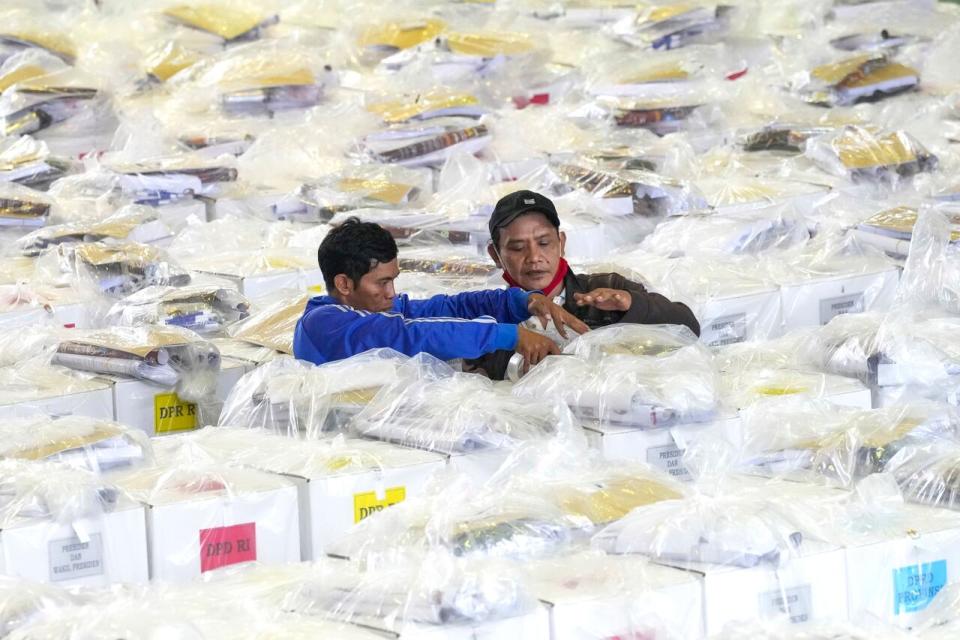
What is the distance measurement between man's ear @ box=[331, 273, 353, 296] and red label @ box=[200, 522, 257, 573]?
1132mm

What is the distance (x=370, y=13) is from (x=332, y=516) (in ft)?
18.0

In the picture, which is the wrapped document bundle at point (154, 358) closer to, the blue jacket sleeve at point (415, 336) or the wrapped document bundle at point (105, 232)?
the blue jacket sleeve at point (415, 336)

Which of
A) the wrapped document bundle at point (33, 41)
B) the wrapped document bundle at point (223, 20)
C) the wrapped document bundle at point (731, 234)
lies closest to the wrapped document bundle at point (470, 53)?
the wrapped document bundle at point (223, 20)

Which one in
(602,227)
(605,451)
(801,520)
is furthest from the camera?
(602,227)

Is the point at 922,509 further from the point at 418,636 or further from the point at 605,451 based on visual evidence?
the point at 418,636

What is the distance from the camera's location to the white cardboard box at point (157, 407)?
12.5 ft

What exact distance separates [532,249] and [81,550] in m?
1.58

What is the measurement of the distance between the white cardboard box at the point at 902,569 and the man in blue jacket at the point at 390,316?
4.21ft

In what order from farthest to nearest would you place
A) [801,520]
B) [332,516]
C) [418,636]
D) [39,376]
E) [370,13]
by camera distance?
[370,13], [39,376], [332,516], [801,520], [418,636]

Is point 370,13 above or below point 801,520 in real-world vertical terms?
above

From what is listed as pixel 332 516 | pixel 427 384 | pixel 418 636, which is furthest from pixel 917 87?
pixel 418 636

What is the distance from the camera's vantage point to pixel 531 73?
7.57 m

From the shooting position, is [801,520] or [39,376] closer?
[801,520]

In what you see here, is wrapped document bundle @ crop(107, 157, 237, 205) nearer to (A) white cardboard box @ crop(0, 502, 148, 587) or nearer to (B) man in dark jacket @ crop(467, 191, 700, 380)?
(B) man in dark jacket @ crop(467, 191, 700, 380)
